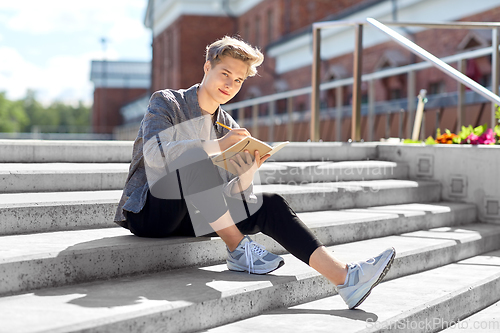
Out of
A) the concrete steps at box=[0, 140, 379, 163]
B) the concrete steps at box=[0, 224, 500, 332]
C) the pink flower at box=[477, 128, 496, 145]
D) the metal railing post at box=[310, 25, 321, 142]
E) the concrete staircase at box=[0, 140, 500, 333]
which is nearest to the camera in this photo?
the concrete steps at box=[0, 224, 500, 332]

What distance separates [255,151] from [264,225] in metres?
0.35

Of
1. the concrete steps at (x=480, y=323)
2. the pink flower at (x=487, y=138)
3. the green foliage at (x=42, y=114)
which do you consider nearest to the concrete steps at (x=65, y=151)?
the pink flower at (x=487, y=138)

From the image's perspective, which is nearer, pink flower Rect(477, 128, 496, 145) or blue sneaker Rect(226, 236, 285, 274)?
blue sneaker Rect(226, 236, 285, 274)

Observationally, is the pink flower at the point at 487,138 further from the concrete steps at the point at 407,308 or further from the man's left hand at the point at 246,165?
the man's left hand at the point at 246,165

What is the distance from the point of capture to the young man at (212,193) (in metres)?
2.30

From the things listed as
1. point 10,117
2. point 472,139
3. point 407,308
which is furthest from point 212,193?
point 10,117

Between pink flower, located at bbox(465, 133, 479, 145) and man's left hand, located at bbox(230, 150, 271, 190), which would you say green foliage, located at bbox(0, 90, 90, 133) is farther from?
man's left hand, located at bbox(230, 150, 271, 190)

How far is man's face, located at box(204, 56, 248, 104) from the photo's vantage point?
8.08ft

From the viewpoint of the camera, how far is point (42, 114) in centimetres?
8375

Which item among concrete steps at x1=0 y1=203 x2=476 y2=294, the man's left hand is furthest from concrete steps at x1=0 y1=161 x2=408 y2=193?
the man's left hand

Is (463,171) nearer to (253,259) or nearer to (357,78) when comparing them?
(357,78)

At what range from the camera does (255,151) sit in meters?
2.37

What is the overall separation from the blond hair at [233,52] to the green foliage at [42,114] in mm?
66100

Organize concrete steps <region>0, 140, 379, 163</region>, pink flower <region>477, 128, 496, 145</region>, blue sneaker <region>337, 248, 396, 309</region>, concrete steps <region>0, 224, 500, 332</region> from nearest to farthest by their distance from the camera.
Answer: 1. concrete steps <region>0, 224, 500, 332</region>
2. blue sneaker <region>337, 248, 396, 309</region>
3. concrete steps <region>0, 140, 379, 163</region>
4. pink flower <region>477, 128, 496, 145</region>
